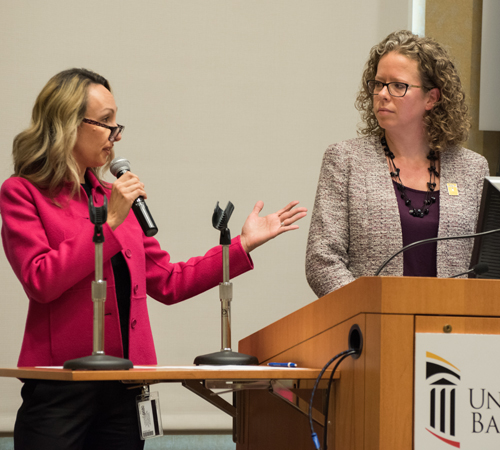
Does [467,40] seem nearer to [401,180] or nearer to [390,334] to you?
[401,180]

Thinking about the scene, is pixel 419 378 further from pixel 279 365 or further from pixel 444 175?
pixel 444 175

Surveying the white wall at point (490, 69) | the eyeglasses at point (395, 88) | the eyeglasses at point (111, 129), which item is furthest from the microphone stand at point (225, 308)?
the white wall at point (490, 69)

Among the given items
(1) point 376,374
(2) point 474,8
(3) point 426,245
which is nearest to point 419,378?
(1) point 376,374

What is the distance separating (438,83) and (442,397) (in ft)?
4.48

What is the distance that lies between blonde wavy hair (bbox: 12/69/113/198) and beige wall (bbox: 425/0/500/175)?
224 cm

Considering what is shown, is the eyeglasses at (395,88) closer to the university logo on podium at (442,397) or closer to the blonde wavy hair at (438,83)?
the blonde wavy hair at (438,83)

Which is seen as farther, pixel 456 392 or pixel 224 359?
pixel 224 359

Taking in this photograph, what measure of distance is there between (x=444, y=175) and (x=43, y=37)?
215 centimetres

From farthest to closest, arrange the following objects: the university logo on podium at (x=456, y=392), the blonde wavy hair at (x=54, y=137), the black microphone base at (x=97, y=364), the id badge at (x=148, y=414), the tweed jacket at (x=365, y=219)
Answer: the tweed jacket at (x=365, y=219) → the blonde wavy hair at (x=54, y=137) → the id badge at (x=148, y=414) → the black microphone base at (x=97, y=364) → the university logo on podium at (x=456, y=392)

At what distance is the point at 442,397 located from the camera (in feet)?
3.51

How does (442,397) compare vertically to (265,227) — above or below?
below

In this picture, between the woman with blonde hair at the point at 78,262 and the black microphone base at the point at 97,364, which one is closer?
the black microphone base at the point at 97,364

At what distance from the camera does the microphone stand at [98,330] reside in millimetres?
1250

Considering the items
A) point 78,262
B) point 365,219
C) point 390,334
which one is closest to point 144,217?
point 78,262
